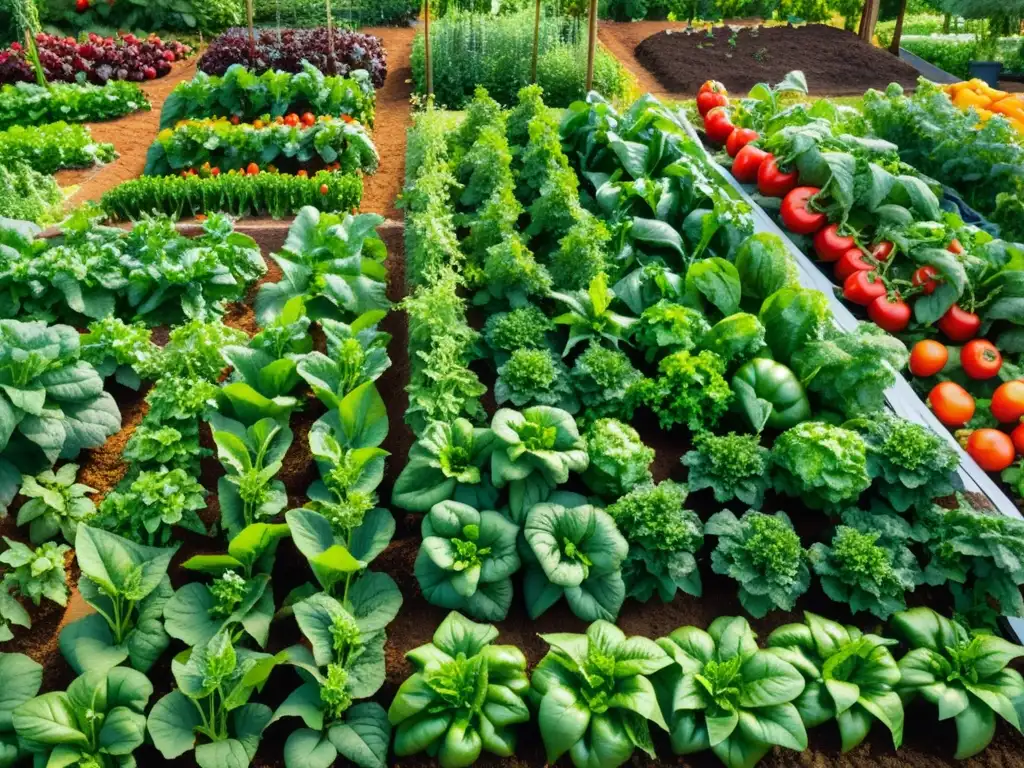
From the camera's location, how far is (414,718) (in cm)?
314

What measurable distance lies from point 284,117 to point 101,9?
20.7 ft

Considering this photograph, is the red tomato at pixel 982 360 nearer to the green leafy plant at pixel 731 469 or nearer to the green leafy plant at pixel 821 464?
the green leafy plant at pixel 821 464

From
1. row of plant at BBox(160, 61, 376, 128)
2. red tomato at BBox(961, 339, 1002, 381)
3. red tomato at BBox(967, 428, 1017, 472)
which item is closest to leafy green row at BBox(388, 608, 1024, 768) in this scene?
red tomato at BBox(967, 428, 1017, 472)

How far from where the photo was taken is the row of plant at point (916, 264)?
4570 mm

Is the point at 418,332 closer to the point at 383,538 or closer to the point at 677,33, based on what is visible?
the point at 383,538

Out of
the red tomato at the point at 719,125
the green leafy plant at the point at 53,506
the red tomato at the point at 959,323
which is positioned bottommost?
the green leafy plant at the point at 53,506

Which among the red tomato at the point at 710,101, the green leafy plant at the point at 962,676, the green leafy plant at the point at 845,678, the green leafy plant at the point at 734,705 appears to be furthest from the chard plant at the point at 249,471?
the red tomato at the point at 710,101

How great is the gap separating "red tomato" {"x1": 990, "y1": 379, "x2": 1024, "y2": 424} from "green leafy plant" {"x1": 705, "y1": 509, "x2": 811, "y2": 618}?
63.2 inches

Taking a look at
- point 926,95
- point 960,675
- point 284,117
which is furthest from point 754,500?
point 284,117

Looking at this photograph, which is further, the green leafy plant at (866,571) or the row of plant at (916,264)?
the row of plant at (916,264)

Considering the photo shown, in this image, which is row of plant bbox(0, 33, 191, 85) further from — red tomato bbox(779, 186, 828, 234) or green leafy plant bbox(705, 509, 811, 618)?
green leafy plant bbox(705, 509, 811, 618)

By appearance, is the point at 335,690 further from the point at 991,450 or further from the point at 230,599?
the point at 991,450

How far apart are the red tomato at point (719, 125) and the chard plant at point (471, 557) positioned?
4465mm

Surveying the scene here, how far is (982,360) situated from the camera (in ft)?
15.4
